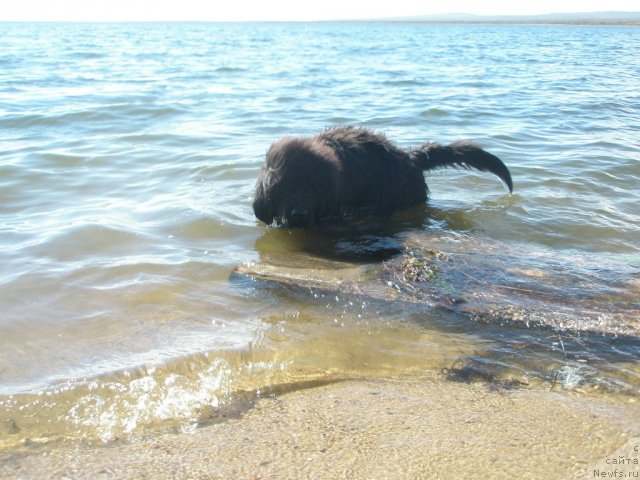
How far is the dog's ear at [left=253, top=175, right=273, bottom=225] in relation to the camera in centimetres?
529

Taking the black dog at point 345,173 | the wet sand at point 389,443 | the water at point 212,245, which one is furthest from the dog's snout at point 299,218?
the wet sand at point 389,443

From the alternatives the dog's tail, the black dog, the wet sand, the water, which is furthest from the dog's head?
the wet sand

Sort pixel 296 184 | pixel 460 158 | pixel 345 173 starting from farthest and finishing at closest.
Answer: pixel 460 158, pixel 345 173, pixel 296 184

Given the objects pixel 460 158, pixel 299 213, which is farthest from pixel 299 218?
pixel 460 158

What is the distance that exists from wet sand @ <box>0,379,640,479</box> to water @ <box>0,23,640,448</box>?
199mm

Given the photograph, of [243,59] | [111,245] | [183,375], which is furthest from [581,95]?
[243,59]

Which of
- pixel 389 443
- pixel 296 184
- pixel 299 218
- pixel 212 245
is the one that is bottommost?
pixel 212 245

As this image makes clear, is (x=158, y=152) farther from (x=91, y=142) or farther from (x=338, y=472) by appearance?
(x=338, y=472)

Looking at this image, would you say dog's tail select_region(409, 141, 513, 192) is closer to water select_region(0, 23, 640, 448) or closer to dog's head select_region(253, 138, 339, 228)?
water select_region(0, 23, 640, 448)

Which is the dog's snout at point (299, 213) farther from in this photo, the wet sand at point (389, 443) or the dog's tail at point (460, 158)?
the wet sand at point (389, 443)

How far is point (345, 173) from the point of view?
220 inches

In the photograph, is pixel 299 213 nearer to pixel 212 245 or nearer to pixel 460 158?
pixel 212 245

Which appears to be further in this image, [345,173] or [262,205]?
[345,173]

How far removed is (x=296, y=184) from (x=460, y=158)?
1661 mm
